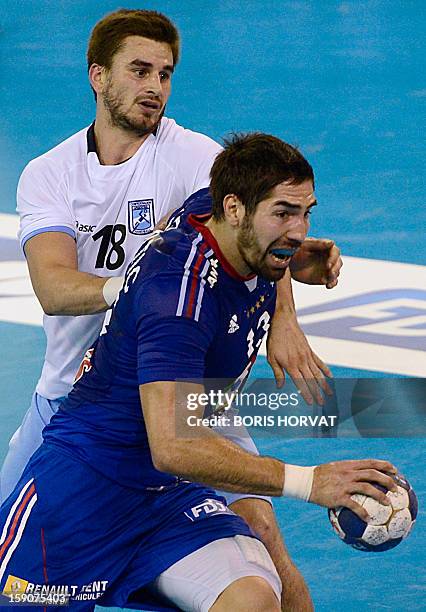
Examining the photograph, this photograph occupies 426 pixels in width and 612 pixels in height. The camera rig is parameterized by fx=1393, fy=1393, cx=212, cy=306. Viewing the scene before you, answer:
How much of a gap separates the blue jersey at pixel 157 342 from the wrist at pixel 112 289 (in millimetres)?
324

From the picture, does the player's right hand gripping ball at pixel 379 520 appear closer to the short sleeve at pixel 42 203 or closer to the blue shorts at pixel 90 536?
the blue shorts at pixel 90 536

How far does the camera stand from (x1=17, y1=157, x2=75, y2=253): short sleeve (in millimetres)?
5801

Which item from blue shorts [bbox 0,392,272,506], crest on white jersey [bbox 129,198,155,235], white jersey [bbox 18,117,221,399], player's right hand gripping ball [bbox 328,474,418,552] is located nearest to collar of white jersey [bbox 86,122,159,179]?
white jersey [bbox 18,117,221,399]

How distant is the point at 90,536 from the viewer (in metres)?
4.84

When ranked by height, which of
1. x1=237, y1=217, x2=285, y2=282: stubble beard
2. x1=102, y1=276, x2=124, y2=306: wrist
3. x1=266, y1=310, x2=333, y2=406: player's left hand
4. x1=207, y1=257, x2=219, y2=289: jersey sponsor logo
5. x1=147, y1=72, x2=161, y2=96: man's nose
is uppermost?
x1=147, y1=72, x2=161, y2=96: man's nose

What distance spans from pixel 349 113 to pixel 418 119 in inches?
20.8

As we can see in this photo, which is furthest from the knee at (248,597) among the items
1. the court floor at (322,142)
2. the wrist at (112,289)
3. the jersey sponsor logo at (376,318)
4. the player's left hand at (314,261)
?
the jersey sponsor logo at (376,318)

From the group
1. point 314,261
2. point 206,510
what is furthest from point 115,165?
point 206,510

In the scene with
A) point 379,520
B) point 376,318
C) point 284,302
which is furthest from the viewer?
point 376,318

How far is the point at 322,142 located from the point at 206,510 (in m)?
5.88

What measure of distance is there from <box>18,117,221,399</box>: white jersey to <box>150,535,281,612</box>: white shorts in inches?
55.1

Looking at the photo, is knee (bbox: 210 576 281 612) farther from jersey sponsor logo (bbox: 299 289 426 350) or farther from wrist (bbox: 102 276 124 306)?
jersey sponsor logo (bbox: 299 289 426 350)

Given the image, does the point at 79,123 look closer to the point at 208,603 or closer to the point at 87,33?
the point at 87,33

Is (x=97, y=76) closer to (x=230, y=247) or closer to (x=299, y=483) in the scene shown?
(x=230, y=247)
